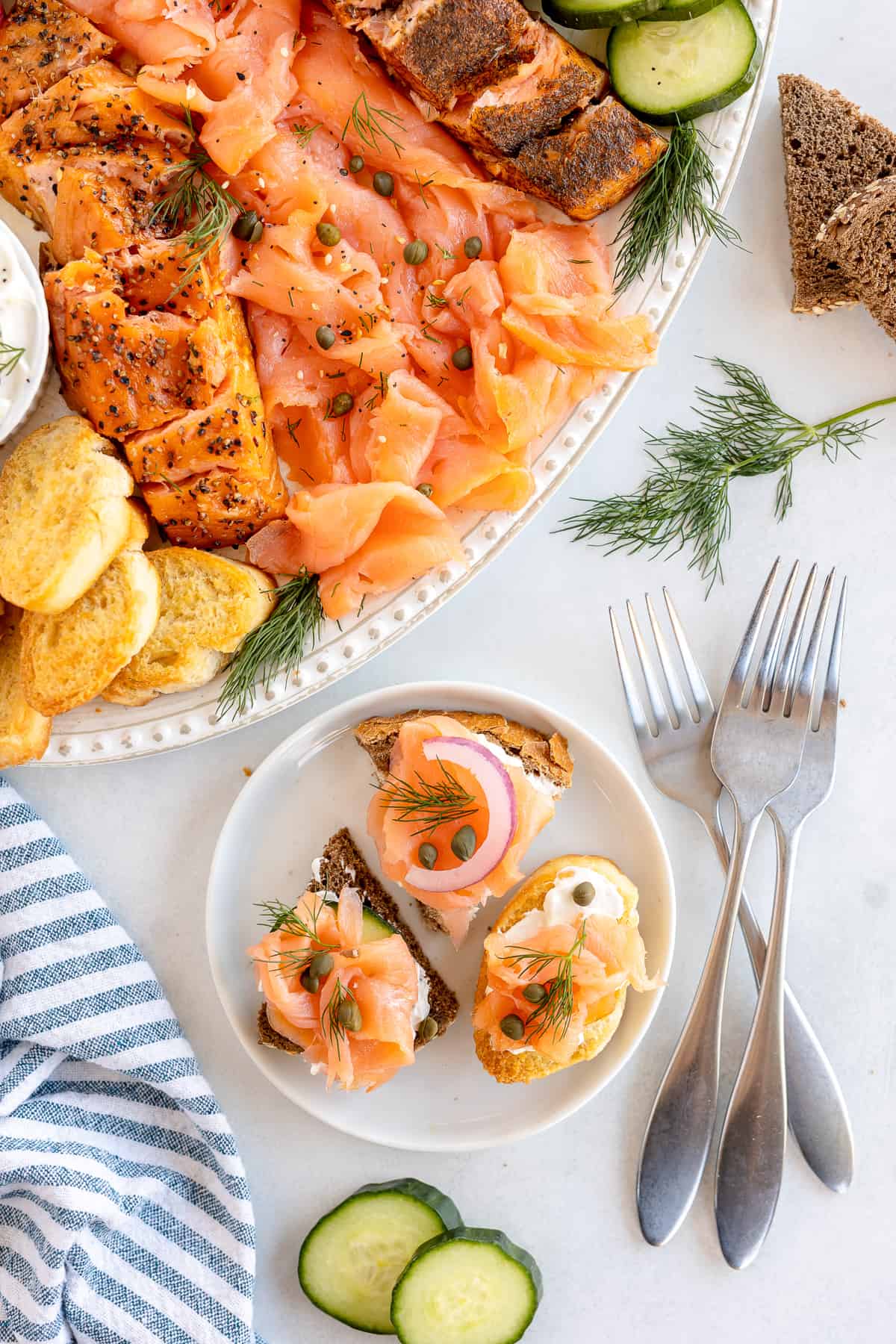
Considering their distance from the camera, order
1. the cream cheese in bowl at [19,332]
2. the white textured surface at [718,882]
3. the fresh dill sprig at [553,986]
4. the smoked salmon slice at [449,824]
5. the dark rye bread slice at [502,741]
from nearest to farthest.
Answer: the cream cheese in bowl at [19,332] → the fresh dill sprig at [553,986] → the smoked salmon slice at [449,824] → the dark rye bread slice at [502,741] → the white textured surface at [718,882]

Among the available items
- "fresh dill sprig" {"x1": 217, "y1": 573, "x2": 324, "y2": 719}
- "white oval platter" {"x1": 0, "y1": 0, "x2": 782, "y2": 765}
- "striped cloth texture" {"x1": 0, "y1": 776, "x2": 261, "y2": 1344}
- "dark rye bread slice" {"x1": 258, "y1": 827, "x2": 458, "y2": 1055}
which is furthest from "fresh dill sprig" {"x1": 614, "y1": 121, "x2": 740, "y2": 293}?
"striped cloth texture" {"x1": 0, "y1": 776, "x2": 261, "y2": 1344}

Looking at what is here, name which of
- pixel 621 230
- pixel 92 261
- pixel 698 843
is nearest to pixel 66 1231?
pixel 698 843

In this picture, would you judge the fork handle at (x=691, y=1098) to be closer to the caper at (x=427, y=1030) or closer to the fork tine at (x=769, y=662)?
the fork tine at (x=769, y=662)

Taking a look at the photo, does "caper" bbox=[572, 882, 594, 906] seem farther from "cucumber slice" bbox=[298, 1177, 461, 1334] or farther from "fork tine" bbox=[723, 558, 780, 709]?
"cucumber slice" bbox=[298, 1177, 461, 1334]

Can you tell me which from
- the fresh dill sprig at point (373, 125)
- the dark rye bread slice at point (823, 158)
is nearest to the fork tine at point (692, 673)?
the dark rye bread slice at point (823, 158)

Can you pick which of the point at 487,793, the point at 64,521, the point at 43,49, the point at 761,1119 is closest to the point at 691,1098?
the point at 761,1119
